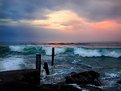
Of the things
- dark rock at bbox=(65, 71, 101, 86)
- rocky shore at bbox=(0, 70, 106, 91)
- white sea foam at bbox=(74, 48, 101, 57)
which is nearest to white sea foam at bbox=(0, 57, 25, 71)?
dark rock at bbox=(65, 71, 101, 86)

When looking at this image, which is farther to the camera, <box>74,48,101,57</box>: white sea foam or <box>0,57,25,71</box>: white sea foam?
<box>74,48,101,57</box>: white sea foam

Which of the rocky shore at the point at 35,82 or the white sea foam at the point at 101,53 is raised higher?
the rocky shore at the point at 35,82

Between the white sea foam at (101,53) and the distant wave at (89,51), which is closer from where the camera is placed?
the white sea foam at (101,53)

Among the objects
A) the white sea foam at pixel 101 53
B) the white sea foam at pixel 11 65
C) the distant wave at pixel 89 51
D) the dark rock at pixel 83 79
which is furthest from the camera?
the distant wave at pixel 89 51

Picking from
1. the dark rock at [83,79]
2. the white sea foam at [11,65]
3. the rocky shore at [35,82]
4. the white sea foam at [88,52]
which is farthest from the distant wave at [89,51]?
the rocky shore at [35,82]

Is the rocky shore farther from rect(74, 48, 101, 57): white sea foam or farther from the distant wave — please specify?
rect(74, 48, 101, 57): white sea foam

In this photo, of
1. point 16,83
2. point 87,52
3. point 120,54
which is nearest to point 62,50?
point 87,52

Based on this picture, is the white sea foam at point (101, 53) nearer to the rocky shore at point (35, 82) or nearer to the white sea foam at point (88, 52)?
the white sea foam at point (88, 52)

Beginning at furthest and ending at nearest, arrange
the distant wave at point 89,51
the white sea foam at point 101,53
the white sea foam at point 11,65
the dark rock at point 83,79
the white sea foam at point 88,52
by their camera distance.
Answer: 1. the white sea foam at point 88,52
2. the distant wave at point 89,51
3. the white sea foam at point 101,53
4. the white sea foam at point 11,65
5. the dark rock at point 83,79

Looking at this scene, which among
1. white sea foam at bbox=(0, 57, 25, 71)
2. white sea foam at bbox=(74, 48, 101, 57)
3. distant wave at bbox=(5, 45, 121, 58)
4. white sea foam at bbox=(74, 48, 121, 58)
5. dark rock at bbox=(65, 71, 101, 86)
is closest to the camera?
dark rock at bbox=(65, 71, 101, 86)

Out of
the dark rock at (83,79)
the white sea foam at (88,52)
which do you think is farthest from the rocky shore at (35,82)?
the white sea foam at (88,52)

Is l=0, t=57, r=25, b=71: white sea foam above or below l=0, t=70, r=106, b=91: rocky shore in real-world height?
below

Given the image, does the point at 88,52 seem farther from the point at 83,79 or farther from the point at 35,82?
the point at 35,82

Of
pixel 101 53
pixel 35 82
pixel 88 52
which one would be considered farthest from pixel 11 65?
pixel 88 52
